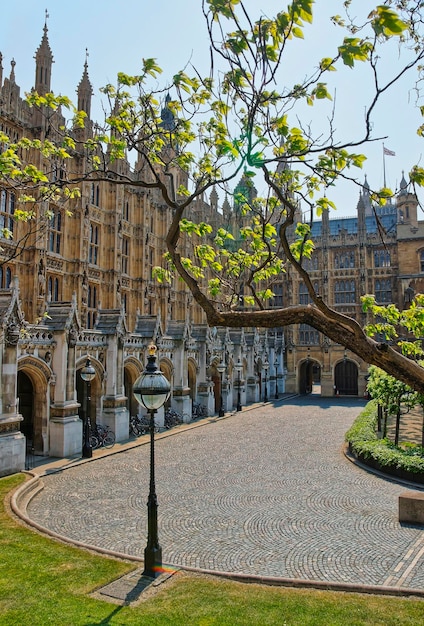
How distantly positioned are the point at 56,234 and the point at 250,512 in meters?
23.0

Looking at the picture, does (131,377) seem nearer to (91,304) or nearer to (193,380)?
(193,380)

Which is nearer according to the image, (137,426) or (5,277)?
(137,426)

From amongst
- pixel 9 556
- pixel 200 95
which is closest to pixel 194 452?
pixel 9 556

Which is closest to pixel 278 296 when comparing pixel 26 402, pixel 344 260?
pixel 344 260

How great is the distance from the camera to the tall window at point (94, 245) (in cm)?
3469

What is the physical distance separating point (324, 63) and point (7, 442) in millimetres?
15423

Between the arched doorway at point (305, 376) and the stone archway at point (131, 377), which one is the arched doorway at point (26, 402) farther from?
the arched doorway at point (305, 376)

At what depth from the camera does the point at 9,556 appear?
9633 millimetres

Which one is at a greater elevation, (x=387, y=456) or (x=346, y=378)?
(x=387, y=456)

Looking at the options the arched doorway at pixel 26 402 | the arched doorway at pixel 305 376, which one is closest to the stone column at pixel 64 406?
the arched doorway at pixel 26 402

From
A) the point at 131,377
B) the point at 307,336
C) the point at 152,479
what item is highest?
the point at 307,336

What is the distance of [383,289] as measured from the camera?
182 feet

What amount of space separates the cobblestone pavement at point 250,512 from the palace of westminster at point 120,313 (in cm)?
375

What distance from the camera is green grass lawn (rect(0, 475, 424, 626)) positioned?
23.5ft
